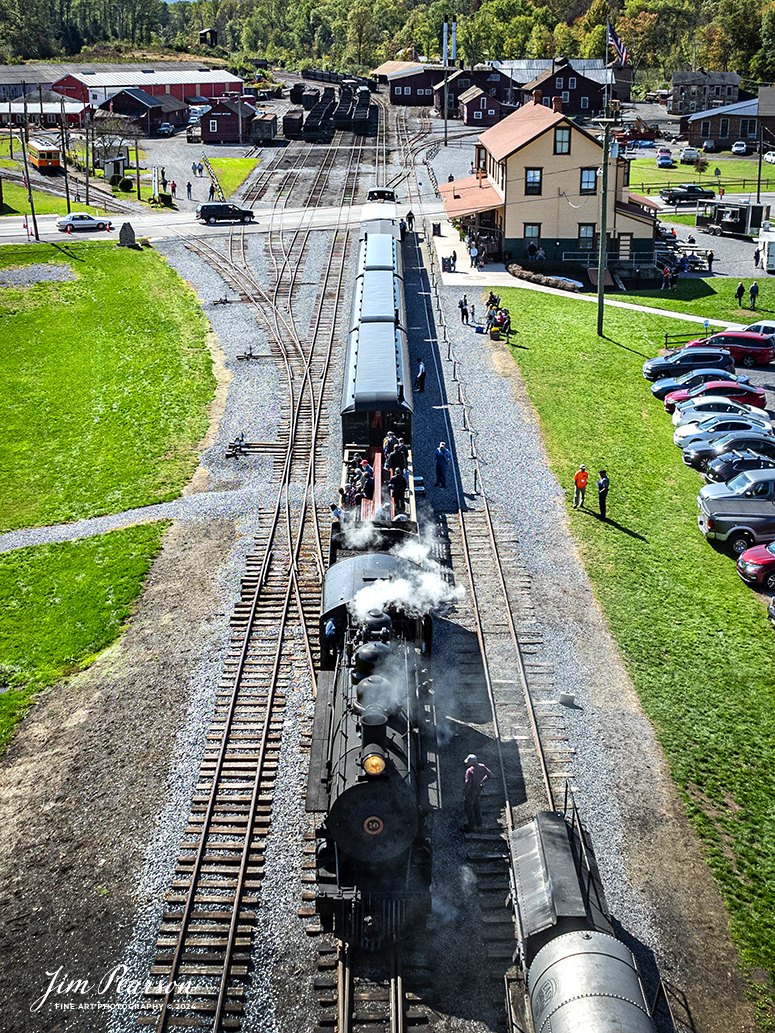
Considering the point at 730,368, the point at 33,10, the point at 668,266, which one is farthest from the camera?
the point at 33,10

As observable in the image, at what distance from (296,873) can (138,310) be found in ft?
123

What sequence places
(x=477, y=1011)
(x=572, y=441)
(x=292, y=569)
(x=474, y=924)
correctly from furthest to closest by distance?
(x=572, y=441), (x=292, y=569), (x=474, y=924), (x=477, y=1011)

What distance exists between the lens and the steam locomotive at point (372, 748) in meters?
14.2

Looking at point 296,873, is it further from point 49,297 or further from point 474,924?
point 49,297

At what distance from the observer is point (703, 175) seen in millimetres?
84312

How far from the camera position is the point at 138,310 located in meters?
48.6

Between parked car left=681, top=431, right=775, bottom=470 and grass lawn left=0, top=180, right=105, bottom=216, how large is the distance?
5076cm

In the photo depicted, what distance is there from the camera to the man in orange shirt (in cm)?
2930

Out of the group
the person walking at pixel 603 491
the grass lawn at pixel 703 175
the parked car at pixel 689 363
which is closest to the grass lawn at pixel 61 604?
the person walking at pixel 603 491

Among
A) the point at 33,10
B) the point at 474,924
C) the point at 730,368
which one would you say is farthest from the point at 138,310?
the point at 33,10

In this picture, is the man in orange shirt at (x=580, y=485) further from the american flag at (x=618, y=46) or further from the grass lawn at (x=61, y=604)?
the american flag at (x=618, y=46)

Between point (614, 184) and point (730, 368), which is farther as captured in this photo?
point (614, 184)

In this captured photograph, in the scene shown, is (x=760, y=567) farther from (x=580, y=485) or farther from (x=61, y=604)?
(x=61, y=604)

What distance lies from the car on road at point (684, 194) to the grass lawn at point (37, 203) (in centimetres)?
4194
